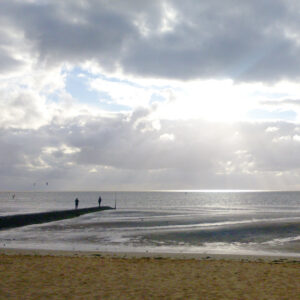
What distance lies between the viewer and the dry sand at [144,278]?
1113 centimetres

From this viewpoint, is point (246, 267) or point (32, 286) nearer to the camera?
point (32, 286)

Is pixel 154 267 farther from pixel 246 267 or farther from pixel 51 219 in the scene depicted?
pixel 51 219

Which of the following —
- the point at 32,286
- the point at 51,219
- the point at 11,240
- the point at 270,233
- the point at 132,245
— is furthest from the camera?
the point at 51,219

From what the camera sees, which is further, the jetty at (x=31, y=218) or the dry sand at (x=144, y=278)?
the jetty at (x=31, y=218)

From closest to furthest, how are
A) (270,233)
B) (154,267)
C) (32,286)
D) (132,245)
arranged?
(32,286) < (154,267) < (132,245) < (270,233)

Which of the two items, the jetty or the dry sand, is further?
the jetty

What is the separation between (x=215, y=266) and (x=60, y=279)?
6.97 meters

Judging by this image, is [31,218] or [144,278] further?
[31,218]

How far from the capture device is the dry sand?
1113 centimetres

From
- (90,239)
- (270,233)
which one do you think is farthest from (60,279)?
(270,233)

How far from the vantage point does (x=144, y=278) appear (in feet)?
44.0

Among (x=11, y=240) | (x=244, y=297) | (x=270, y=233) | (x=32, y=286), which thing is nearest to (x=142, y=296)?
(x=244, y=297)

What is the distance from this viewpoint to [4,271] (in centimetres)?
1413

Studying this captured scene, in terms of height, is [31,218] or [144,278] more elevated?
[31,218]
